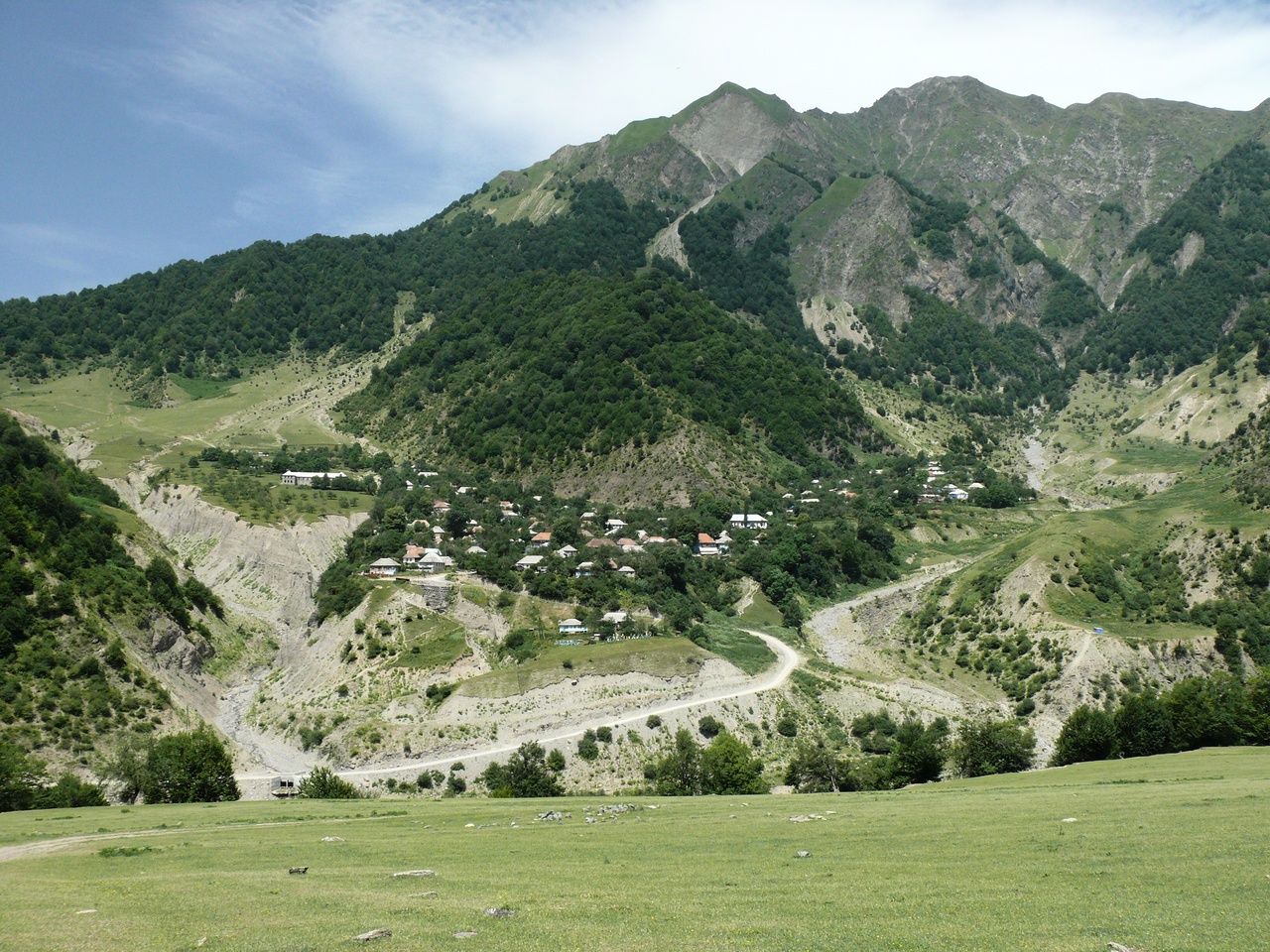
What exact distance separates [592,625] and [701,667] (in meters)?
14.1

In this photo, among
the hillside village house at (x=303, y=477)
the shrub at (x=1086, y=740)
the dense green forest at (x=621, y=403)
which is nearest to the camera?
the shrub at (x=1086, y=740)

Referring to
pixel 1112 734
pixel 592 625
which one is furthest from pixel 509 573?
pixel 1112 734

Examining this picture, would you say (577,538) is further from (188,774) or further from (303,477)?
(188,774)

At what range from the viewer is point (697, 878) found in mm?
24766

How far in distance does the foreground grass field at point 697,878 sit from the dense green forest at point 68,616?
26.9 m

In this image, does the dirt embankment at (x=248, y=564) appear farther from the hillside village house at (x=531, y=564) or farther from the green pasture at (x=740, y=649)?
the green pasture at (x=740, y=649)

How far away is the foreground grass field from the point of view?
18.4 m

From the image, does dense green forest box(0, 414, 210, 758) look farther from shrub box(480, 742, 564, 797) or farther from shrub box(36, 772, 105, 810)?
shrub box(480, 742, 564, 797)

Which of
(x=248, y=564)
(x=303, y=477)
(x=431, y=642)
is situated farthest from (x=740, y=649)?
(x=303, y=477)

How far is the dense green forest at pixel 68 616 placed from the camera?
210 feet

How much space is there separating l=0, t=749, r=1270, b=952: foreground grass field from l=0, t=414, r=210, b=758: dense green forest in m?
26.9

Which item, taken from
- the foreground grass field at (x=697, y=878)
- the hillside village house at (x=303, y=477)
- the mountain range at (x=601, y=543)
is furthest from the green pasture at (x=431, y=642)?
the hillside village house at (x=303, y=477)

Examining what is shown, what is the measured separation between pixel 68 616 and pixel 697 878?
216ft

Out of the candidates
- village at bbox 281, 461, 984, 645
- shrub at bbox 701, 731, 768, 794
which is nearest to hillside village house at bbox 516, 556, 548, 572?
village at bbox 281, 461, 984, 645
